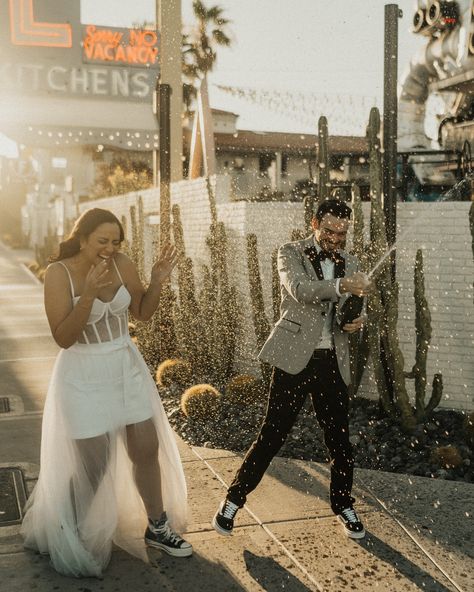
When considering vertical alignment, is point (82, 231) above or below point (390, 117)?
below

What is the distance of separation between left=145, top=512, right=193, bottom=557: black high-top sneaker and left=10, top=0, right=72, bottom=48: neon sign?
62.5ft

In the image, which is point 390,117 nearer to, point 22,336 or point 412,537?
point 412,537

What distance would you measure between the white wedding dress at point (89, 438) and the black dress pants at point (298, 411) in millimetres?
647

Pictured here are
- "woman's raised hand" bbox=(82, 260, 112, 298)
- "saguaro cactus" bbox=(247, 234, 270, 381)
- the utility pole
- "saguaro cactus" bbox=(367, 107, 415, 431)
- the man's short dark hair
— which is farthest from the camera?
the utility pole

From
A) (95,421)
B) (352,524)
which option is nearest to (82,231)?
(95,421)

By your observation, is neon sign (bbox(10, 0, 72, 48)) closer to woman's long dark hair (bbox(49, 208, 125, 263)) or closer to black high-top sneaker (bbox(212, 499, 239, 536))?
woman's long dark hair (bbox(49, 208, 125, 263))

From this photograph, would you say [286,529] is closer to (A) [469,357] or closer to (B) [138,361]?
(B) [138,361]

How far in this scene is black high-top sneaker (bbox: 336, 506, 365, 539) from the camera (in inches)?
168

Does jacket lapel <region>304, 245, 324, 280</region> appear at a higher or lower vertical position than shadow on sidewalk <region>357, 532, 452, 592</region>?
higher

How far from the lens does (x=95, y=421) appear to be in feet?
12.6

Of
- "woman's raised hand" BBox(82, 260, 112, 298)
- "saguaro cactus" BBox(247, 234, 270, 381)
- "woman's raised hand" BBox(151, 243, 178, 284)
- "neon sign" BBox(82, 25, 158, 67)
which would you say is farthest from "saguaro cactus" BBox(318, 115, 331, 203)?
"neon sign" BBox(82, 25, 158, 67)

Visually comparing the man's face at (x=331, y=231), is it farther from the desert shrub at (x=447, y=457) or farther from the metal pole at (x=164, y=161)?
the metal pole at (x=164, y=161)

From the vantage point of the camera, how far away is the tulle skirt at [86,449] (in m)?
3.84

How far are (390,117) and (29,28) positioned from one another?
16.5 meters
